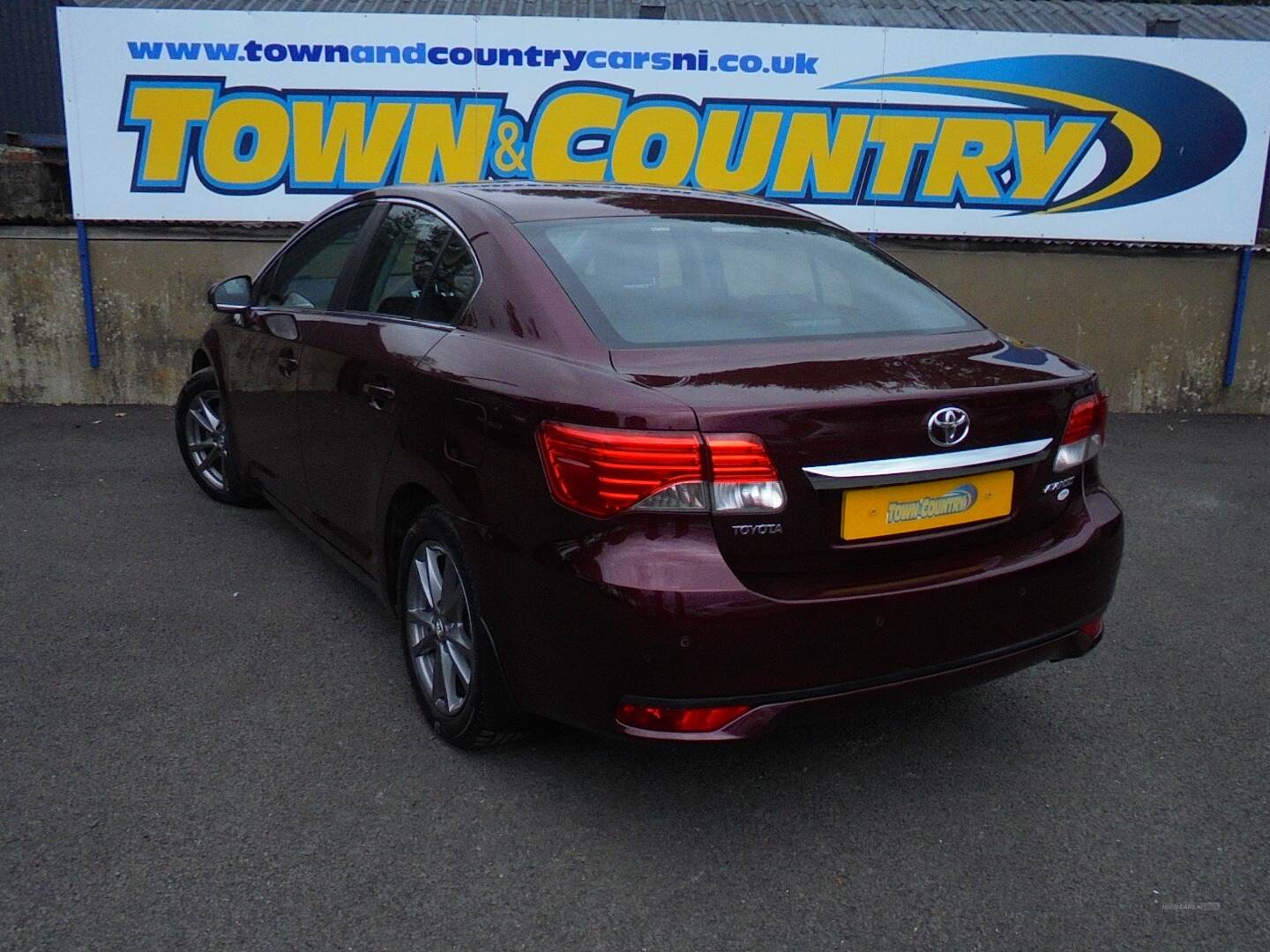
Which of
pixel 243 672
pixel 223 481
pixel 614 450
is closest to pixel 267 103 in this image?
pixel 223 481

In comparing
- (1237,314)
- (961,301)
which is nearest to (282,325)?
(961,301)

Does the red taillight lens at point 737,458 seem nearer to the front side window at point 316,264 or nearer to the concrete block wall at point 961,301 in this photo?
the front side window at point 316,264

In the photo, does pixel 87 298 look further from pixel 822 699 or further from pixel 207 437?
pixel 822 699

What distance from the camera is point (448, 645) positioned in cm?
339

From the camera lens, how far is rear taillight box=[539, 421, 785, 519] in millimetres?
2672

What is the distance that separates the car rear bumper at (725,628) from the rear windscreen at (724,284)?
0.64 meters

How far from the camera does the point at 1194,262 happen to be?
8.64 m

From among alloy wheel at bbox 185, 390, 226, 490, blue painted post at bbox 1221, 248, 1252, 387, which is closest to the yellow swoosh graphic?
blue painted post at bbox 1221, 248, 1252, 387

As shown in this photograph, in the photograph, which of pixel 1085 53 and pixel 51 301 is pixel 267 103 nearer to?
pixel 51 301

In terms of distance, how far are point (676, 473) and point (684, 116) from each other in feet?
20.3

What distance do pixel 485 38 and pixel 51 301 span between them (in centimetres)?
349

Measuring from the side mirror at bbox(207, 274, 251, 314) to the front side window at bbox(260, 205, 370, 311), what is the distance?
97mm

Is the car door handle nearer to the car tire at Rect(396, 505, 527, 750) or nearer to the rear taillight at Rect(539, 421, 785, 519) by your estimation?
the car tire at Rect(396, 505, 527, 750)

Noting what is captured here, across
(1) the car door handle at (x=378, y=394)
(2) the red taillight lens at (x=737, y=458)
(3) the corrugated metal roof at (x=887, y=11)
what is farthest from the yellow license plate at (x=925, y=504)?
(3) the corrugated metal roof at (x=887, y=11)
